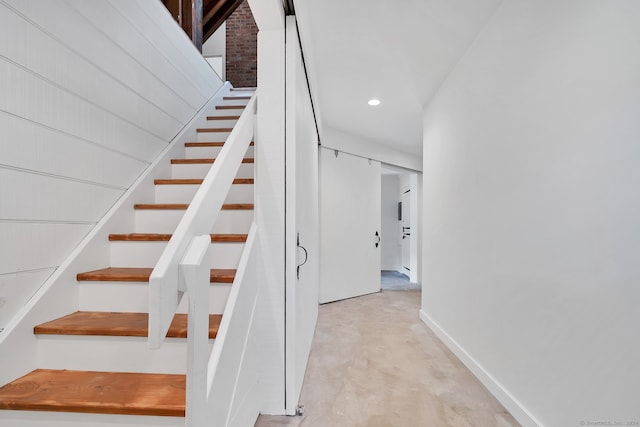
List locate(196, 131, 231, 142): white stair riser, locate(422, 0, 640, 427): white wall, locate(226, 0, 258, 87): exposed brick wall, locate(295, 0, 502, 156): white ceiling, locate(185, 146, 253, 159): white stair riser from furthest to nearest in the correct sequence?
locate(226, 0, 258, 87): exposed brick wall → locate(196, 131, 231, 142): white stair riser → locate(185, 146, 253, 159): white stair riser → locate(295, 0, 502, 156): white ceiling → locate(422, 0, 640, 427): white wall

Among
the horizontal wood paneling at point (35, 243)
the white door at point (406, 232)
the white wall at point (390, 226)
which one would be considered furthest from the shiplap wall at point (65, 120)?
the white wall at point (390, 226)

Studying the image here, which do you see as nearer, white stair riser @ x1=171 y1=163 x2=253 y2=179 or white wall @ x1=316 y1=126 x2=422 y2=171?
white stair riser @ x1=171 y1=163 x2=253 y2=179

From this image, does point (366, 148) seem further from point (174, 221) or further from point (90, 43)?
point (90, 43)

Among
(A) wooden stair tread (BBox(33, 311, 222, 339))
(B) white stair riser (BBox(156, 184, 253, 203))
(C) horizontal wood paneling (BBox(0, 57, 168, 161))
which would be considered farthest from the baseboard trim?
(C) horizontal wood paneling (BBox(0, 57, 168, 161))

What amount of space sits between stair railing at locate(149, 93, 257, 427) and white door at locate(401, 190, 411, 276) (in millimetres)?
5613

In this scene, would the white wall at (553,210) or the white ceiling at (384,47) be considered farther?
the white ceiling at (384,47)

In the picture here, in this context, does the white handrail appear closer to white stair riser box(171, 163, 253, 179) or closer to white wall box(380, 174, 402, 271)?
white stair riser box(171, 163, 253, 179)

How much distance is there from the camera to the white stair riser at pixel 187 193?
6.80 feet

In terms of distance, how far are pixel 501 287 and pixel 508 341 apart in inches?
12.2

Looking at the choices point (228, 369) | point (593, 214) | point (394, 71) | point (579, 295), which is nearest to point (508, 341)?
point (579, 295)

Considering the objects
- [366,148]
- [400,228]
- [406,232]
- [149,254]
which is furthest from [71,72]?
[400,228]

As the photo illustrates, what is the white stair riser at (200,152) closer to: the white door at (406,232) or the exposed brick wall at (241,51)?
the exposed brick wall at (241,51)

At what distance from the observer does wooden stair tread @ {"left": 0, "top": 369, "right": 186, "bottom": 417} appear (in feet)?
3.23

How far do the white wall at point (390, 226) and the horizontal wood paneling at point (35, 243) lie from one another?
6455 millimetres
